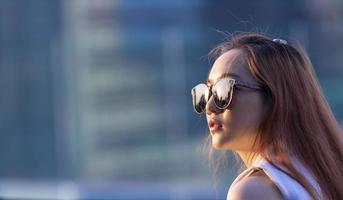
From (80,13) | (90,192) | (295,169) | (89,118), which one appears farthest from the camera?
(80,13)

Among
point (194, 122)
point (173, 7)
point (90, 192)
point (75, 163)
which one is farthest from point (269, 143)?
point (173, 7)

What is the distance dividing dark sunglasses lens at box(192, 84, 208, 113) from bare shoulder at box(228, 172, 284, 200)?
13.7 inches

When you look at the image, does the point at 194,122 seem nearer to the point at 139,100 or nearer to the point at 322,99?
the point at 139,100


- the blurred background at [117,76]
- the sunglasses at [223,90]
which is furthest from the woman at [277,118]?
the blurred background at [117,76]

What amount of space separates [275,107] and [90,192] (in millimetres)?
2881

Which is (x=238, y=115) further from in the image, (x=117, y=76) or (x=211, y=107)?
(x=117, y=76)

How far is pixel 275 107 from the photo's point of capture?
5.74 feet

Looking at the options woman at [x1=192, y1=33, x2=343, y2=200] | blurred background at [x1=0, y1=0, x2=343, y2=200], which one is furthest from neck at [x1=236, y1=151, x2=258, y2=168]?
blurred background at [x1=0, y1=0, x2=343, y2=200]

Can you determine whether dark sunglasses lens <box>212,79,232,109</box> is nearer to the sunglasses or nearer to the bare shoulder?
the sunglasses

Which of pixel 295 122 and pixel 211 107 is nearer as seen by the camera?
pixel 295 122

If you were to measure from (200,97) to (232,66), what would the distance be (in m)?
0.19

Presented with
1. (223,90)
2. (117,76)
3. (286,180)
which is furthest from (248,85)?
(117,76)

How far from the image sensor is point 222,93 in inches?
70.9

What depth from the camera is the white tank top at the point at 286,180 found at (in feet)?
5.38
